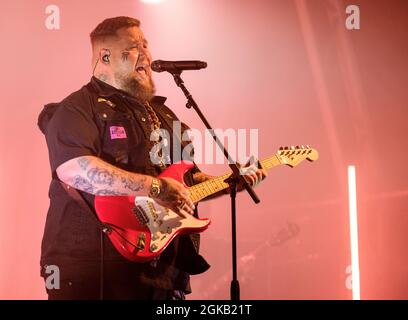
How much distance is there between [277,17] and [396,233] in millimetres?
1454

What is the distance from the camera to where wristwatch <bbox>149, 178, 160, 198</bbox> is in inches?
100

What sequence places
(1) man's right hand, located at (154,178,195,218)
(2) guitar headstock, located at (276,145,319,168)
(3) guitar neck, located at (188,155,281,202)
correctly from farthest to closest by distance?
(2) guitar headstock, located at (276,145,319,168), (3) guitar neck, located at (188,155,281,202), (1) man's right hand, located at (154,178,195,218)

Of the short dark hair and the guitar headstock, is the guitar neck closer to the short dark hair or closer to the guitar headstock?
the guitar headstock

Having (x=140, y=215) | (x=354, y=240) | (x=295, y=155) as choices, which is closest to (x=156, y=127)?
(x=140, y=215)

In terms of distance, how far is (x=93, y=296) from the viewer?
Answer: 8.26 feet

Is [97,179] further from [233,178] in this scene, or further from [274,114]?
[274,114]

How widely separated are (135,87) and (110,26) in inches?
14.4

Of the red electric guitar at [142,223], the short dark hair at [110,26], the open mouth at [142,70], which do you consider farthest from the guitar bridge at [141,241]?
the short dark hair at [110,26]

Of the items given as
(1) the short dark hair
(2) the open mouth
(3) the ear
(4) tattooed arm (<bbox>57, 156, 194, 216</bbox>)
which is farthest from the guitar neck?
(1) the short dark hair

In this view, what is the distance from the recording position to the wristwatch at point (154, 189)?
255 centimetres

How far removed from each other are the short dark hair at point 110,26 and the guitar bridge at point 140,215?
0.94m

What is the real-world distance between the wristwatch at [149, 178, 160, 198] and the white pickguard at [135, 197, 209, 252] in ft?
0.08

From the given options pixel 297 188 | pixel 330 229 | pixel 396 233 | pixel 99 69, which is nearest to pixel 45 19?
pixel 99 69

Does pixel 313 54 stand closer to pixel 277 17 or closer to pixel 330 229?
pixel 277 17
